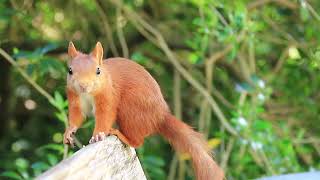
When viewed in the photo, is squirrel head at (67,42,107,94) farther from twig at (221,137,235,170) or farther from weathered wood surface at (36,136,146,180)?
twig at (221,137,235,170)

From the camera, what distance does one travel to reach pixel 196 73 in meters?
3.15

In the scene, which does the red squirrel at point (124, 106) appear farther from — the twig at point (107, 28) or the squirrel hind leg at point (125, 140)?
the twig at point (107, 28)

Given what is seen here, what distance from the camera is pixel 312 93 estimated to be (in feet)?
11.4

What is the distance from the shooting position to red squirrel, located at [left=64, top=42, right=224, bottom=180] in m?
1.50

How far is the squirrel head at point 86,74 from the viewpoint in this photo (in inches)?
58.1

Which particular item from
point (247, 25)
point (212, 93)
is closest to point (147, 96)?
point (247, 25)

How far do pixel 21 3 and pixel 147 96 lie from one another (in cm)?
165

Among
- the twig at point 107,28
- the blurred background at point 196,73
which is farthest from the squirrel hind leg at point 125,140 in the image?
the twig at point 107,28

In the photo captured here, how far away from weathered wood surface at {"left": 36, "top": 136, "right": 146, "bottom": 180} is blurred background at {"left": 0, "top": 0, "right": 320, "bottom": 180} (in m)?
1.03

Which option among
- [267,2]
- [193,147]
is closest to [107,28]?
[267,2]

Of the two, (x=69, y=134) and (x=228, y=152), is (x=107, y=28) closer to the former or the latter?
(x=228, y=152)

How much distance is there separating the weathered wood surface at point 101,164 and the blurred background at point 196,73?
1030 millimetres

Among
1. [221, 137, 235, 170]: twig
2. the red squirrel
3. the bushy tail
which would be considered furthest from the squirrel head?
[221, 137, 235, 170]: twig

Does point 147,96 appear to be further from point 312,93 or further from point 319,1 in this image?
point 312,93
